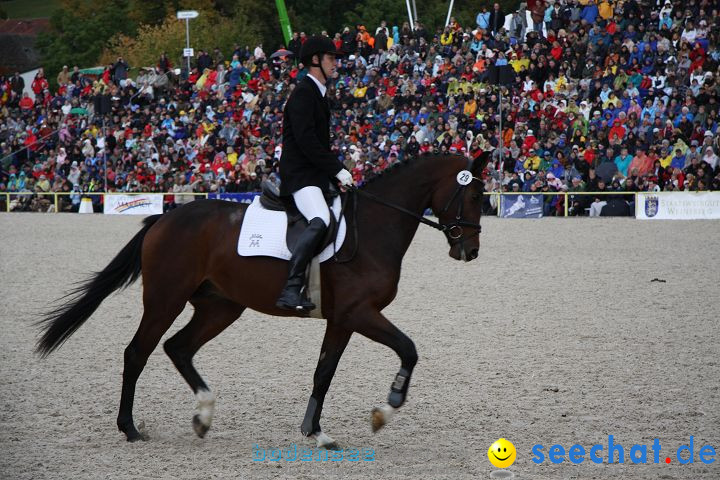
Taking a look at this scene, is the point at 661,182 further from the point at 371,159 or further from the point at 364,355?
the point at 364,355

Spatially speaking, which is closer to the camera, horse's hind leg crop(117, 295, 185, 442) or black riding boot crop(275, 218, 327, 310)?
black riding boot crop(275, 218, 327, 310)

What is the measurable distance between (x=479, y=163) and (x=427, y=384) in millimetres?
2119

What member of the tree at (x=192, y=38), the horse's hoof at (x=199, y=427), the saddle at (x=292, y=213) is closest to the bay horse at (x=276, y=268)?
the horse's hoof at (x=199, y=427)

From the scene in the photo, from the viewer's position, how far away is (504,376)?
7.35m

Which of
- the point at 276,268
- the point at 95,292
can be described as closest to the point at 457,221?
the point at 276,268

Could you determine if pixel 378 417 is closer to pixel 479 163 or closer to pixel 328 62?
pixel 479 163

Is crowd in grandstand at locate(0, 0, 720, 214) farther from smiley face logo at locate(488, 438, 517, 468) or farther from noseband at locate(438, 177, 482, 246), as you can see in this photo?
smiley face logo at locate(488, 438, 517, 468)

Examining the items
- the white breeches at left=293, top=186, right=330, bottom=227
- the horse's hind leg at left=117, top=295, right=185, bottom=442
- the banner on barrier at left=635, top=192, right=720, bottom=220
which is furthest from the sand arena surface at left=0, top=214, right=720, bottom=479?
the banner on barrier at left=635, top=192, right=720, bottom=220

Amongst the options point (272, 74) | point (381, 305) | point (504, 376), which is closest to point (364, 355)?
point (504, 376)

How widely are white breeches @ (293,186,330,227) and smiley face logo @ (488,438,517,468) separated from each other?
177 centimetres

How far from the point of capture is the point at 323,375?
230 inches

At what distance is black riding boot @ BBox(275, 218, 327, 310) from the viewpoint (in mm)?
5727

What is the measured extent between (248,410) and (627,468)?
9.05 ft

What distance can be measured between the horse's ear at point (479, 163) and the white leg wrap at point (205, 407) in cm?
230
